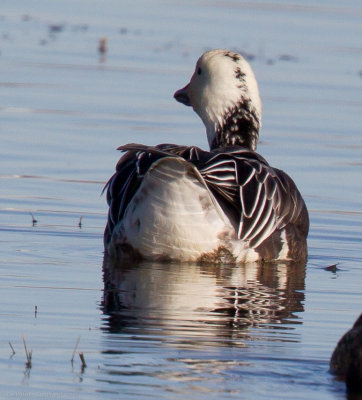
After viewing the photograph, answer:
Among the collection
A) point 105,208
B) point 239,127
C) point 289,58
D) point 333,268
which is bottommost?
point 333,268

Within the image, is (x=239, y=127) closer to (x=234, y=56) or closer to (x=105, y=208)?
(x=234, y=56)

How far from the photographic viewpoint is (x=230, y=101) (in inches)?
407

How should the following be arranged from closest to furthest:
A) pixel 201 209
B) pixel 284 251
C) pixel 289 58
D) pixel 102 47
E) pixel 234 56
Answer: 1. pixel 201 209
2. pixel 284 251
3. pixel 234 56
4. pixel 102 47
5. pixel 289 58

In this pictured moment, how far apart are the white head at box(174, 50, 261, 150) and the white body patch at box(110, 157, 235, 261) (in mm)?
1839

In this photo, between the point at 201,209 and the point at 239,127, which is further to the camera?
the point at 239,127

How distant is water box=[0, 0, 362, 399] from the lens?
5891 millimetres

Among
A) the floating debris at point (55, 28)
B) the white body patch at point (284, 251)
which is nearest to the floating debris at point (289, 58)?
the floating debris at point (55, 28)

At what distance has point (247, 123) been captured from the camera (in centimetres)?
1034

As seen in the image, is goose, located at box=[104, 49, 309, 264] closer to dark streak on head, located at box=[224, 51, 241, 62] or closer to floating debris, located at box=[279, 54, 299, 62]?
dark streak on head, located at box=[224, 51, 241, 62]

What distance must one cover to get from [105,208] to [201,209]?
7.29 ft

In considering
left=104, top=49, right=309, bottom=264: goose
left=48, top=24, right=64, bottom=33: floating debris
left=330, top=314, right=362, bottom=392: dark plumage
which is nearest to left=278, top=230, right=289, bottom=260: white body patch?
left=104, top=49, right=309, bottom=264: goose

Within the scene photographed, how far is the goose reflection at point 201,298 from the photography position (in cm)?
674

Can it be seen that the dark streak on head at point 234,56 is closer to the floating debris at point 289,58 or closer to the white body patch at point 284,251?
the white body patch at point 284,251

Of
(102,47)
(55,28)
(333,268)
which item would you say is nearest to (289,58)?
(102,47)
